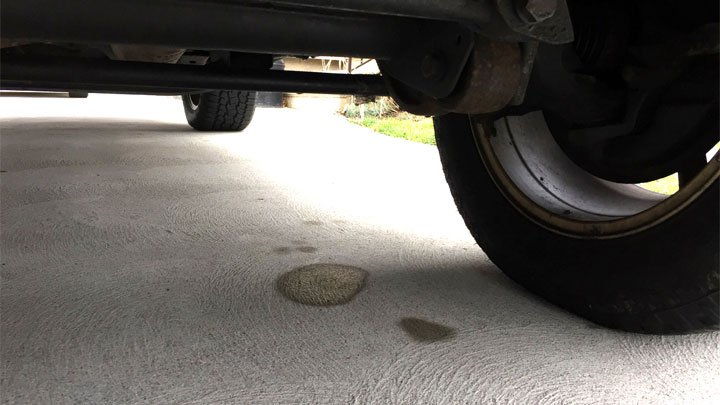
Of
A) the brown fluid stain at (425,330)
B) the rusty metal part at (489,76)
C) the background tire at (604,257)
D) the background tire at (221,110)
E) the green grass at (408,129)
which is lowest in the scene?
the green grass at (408,129)

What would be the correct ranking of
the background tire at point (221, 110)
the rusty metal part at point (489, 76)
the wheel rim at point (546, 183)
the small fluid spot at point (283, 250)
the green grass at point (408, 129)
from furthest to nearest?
the green grass at point (408, 129) → the background tire at point (221, 110) → the small fluid spot at point (283, 250) → the wheel rim at point (546, 183) → the rusty metal part at point (489, 76)

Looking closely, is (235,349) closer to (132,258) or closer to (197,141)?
(132,258)

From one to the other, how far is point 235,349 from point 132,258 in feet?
2.03

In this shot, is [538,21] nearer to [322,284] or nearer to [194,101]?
[322,284]

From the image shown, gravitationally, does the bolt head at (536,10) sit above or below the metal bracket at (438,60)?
above

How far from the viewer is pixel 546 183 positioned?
1302mm

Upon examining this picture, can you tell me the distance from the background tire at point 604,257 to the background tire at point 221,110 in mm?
2976

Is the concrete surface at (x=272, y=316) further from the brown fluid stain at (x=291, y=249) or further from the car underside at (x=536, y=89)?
the car underside at (x=536, y=89)

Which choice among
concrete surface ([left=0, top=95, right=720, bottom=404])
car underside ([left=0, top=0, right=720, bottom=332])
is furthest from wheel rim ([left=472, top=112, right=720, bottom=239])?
concrete surface ([left=0, top=95, right=720, bottom=404])

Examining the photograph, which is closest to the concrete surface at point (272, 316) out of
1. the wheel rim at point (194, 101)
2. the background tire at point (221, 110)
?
the background tire at point (221, 110)

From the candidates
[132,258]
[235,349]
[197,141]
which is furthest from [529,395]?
[197,141]

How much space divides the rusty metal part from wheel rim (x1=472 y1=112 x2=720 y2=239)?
1.38ft

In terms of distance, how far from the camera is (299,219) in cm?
192

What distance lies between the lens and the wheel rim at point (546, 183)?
3.94 feet
